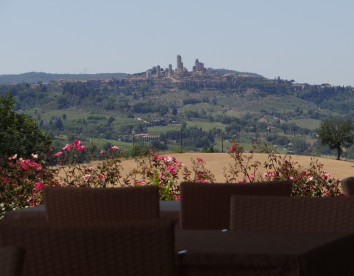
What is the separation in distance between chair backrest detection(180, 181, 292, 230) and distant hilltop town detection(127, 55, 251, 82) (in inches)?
3561

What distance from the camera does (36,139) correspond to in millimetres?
29016

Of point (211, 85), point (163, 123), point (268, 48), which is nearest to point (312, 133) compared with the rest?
point (163, 123)

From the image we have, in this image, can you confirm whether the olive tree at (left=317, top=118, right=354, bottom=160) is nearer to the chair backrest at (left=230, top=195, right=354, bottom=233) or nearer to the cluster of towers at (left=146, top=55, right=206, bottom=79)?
the chair backrest at (left=230, top=195, right=354, bottom=233)

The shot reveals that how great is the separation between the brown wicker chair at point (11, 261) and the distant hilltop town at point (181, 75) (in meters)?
91.8

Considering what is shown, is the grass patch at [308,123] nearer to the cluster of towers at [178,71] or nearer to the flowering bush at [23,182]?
the cluster of towers at [178,71]

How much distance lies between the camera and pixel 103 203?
6.79 ft

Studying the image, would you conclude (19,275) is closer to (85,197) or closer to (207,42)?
(85,197)

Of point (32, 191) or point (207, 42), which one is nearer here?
point (32, 191)

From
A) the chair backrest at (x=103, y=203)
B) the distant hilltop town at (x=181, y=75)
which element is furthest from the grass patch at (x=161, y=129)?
the chair backrest at (x=103, y=203)

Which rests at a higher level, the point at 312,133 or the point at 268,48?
the point at 268,48

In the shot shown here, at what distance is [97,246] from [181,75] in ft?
323

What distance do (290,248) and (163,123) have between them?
6205 centimetres

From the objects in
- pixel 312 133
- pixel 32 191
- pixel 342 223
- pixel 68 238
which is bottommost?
pixel 312 133

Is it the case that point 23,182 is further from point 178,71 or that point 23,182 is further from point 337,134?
point 178,71
